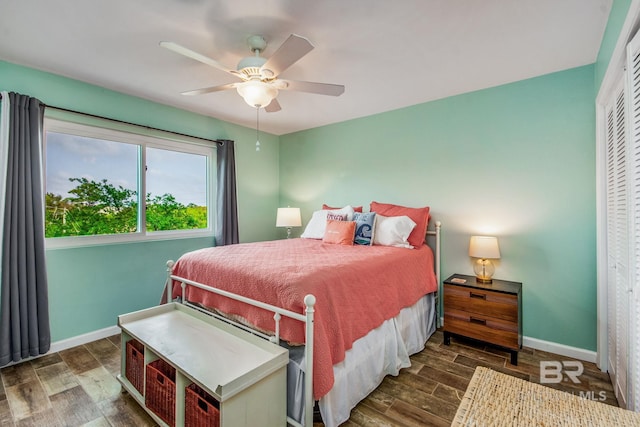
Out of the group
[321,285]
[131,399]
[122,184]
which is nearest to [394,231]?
[321,285]

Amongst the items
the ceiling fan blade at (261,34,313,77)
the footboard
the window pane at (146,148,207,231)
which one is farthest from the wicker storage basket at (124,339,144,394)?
the ceiling fan blade at (261,34,313,77)

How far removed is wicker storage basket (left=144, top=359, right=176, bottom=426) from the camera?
1618mm

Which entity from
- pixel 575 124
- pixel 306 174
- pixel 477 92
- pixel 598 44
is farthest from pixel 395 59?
pixel 306 174

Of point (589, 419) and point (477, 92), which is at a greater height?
point (477, 92)

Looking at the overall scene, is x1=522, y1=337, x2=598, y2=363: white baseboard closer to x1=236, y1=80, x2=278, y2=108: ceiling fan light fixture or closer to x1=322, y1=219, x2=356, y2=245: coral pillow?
x1=322, y1=219, x2=356, y2=245: coral pillow

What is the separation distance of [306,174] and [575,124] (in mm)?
3064

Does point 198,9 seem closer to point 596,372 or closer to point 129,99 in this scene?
point 129,99

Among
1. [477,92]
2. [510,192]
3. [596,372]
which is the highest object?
[477,92]

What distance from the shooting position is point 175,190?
3605 mm

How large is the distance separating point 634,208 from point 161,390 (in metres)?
2.66

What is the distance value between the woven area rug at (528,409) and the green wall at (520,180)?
179cm

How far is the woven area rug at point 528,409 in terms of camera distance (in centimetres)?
Answer: 102

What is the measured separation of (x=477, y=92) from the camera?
116 inches

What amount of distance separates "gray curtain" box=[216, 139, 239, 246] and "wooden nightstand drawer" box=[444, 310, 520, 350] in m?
2.71
